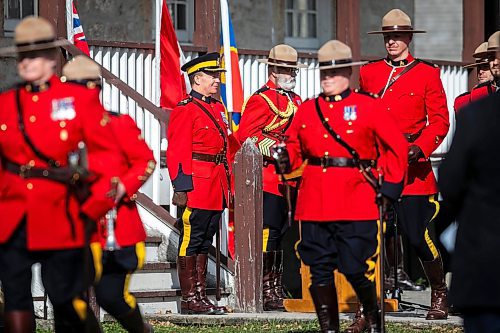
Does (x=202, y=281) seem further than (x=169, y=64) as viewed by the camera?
No

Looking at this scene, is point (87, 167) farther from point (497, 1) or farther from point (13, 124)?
point (497, 1)

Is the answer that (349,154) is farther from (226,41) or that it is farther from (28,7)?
(28,7)

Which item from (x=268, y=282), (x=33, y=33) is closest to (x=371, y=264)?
(x=33, y=33)

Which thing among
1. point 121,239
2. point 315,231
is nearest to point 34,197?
point 121,239

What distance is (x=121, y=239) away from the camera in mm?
9062

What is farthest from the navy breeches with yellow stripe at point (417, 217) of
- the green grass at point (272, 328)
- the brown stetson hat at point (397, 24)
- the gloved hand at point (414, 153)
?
the brown stetson hat at point (397, 24)

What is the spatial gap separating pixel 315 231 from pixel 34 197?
2.41 meters

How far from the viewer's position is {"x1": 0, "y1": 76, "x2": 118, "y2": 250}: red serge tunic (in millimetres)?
7980

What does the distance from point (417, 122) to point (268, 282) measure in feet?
7.34

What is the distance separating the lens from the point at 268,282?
12992 millimetres

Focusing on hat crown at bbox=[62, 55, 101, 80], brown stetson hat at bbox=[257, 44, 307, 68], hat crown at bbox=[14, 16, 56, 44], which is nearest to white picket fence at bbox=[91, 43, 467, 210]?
brown stetson hat at bbox=[257, 44, 307, 68]

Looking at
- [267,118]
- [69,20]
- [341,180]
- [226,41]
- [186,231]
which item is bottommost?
[186,231]

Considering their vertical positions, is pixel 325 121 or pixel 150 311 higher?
pixel 325 121

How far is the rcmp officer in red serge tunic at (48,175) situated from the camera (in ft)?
26.2
